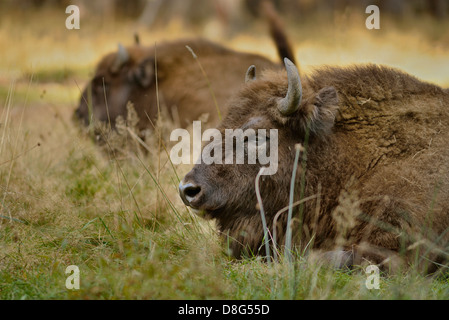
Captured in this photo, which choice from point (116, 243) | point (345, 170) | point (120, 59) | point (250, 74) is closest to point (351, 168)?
point (345, 170)

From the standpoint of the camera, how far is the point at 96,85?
9211mm

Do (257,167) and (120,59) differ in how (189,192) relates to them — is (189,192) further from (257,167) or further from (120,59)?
(120,59)

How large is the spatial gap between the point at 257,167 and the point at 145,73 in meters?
4.35

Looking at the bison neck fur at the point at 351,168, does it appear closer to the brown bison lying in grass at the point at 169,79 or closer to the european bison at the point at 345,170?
the european bison at the point at 345,170

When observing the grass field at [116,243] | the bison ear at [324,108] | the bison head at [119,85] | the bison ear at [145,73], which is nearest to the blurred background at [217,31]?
the bison head at [119,85]

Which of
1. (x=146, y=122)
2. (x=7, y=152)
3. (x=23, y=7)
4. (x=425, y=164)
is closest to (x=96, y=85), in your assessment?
(x=146, y=122)

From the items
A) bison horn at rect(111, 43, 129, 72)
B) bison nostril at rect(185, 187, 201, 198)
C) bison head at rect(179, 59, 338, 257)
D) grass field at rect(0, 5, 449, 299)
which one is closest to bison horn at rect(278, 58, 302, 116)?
bison head at rect(179, 59, 338, 257)

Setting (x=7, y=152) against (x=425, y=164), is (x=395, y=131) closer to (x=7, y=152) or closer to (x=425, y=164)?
(x=425, y=164)

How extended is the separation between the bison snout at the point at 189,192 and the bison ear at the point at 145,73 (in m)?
4.40

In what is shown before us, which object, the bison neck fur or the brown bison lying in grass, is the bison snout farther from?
the brown bison lying in grass

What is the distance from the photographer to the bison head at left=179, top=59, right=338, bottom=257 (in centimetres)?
449

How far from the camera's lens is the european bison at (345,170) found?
14.0 ft

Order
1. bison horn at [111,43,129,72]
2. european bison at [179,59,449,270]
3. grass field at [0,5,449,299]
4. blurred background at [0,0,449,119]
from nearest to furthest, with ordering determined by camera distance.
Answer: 1. grass field at [0,5,449,299]
2. european bison at [179,59,449,270]
3. bison horn at [111,43,129,72]
4. blurred background at [0,0,449,119]

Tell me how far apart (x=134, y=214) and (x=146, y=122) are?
3.50 meters
